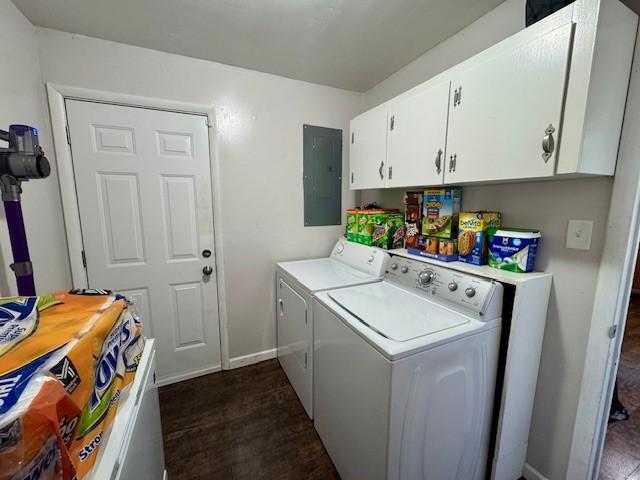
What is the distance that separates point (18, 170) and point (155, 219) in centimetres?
113

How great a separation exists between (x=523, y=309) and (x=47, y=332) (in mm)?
1612

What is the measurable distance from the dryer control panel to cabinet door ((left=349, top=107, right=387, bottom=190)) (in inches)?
25.2

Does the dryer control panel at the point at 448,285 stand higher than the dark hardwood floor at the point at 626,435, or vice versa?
the dryer control panel at the point at 448,285

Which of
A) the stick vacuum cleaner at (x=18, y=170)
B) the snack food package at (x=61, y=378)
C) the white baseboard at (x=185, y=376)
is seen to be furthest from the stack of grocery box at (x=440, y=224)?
the white baseboard at (x=185, y=376)

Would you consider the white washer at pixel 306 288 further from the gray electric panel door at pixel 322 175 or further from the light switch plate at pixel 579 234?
the light switch plate at pixel 579 234

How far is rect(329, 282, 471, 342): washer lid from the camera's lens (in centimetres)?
112

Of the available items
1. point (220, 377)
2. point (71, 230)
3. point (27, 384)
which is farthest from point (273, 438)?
point (71, 230)

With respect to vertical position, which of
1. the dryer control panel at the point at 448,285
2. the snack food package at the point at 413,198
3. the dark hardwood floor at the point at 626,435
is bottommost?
the dark hardwood floor at the point at 626,435

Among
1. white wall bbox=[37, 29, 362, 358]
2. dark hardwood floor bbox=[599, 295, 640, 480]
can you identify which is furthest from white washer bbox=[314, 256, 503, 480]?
white wall bbox=[37, 29, 362, 358]

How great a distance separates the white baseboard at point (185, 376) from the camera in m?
2.11

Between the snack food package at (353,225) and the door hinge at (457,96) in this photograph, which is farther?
the snack food package at (353,225)

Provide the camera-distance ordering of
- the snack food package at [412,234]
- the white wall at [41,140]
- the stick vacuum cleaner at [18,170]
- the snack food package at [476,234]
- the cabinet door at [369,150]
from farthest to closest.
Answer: the cabinet door at [369,150] → the snack food package at [412,234] → the snack food package at [476,234] → the white wall at [41,140] → the stick vacuum cleaner at [18,170]

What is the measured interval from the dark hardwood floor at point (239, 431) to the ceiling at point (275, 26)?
2.40 m

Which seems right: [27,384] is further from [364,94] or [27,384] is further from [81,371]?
[364,94]
